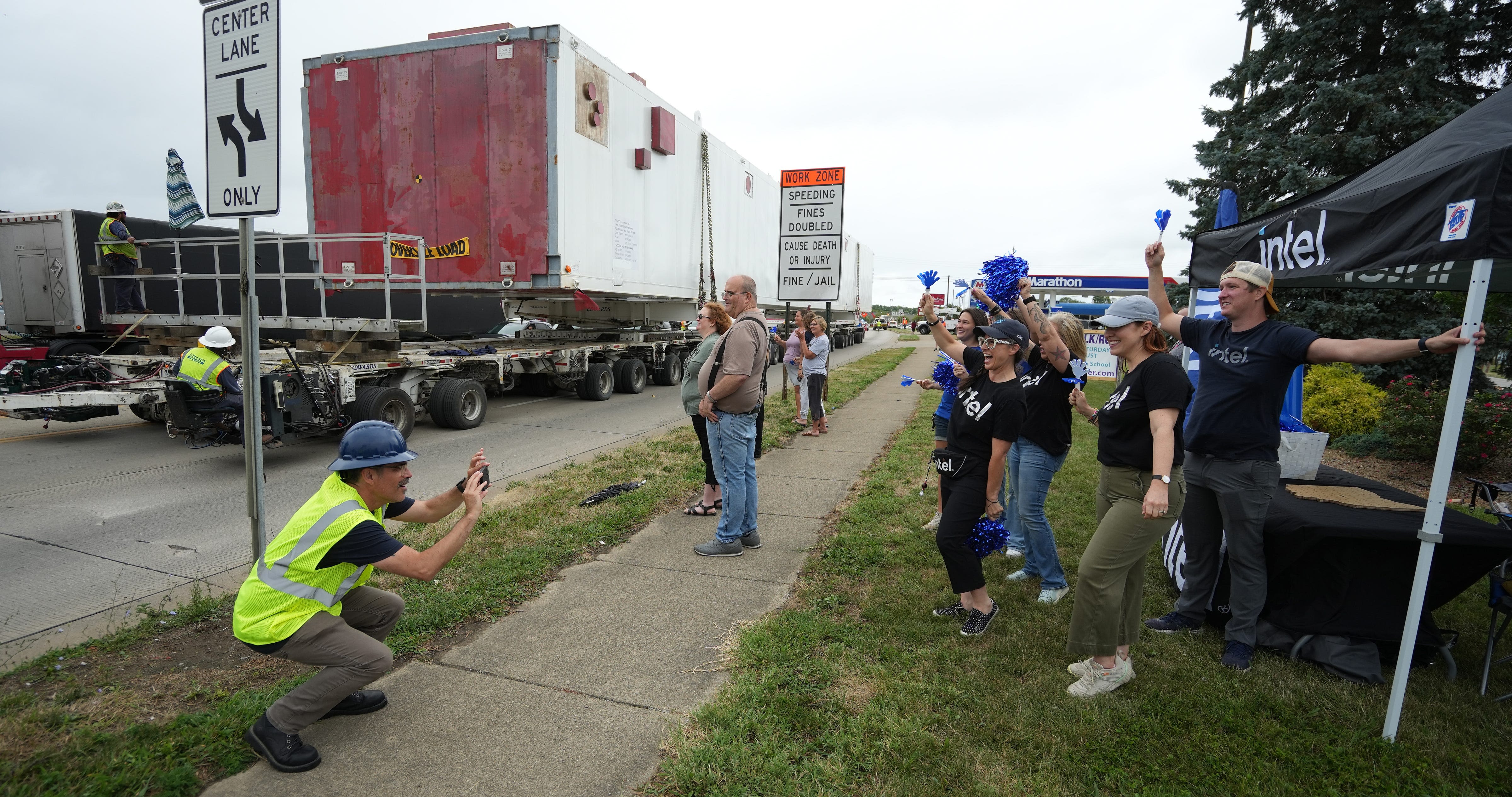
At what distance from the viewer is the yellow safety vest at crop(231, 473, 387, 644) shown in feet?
8.75

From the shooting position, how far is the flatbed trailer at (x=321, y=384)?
24.5 feet

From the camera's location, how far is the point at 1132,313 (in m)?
3.29

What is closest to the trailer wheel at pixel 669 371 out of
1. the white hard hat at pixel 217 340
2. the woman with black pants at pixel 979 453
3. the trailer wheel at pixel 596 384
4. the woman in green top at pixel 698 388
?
the trailer wheel at pixel 596 384

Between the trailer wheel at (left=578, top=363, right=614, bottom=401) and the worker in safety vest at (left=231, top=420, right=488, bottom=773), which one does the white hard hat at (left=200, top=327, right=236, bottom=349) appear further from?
the trailer wheel at (left=578, top=363, right=614, bottom=401)

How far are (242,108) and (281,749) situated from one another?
3.09m

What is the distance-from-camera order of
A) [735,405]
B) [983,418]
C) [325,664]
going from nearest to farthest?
[325,664]
[983,418]
[735,405]

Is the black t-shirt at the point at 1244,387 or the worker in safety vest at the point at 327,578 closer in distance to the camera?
the worker in safety vest at the point at 327,578

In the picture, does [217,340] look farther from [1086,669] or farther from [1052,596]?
[1086,669]

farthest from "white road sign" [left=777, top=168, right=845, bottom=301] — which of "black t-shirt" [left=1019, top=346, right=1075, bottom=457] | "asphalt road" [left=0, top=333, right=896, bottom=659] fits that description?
"black t-shirt" [left=1019, top=346, right=1075, bottom=457]

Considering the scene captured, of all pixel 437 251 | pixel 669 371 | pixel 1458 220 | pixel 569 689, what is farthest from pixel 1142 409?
pixel 669 371

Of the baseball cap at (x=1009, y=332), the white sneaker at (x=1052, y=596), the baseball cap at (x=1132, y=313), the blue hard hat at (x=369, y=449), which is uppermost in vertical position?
the baseball cap at (x=1132, y=313)

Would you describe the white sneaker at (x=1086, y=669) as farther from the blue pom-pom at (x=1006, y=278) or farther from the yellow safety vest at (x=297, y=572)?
the yellow safety vest at (x=297, y=572)

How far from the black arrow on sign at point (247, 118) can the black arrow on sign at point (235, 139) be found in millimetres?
25

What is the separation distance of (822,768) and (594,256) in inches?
356
